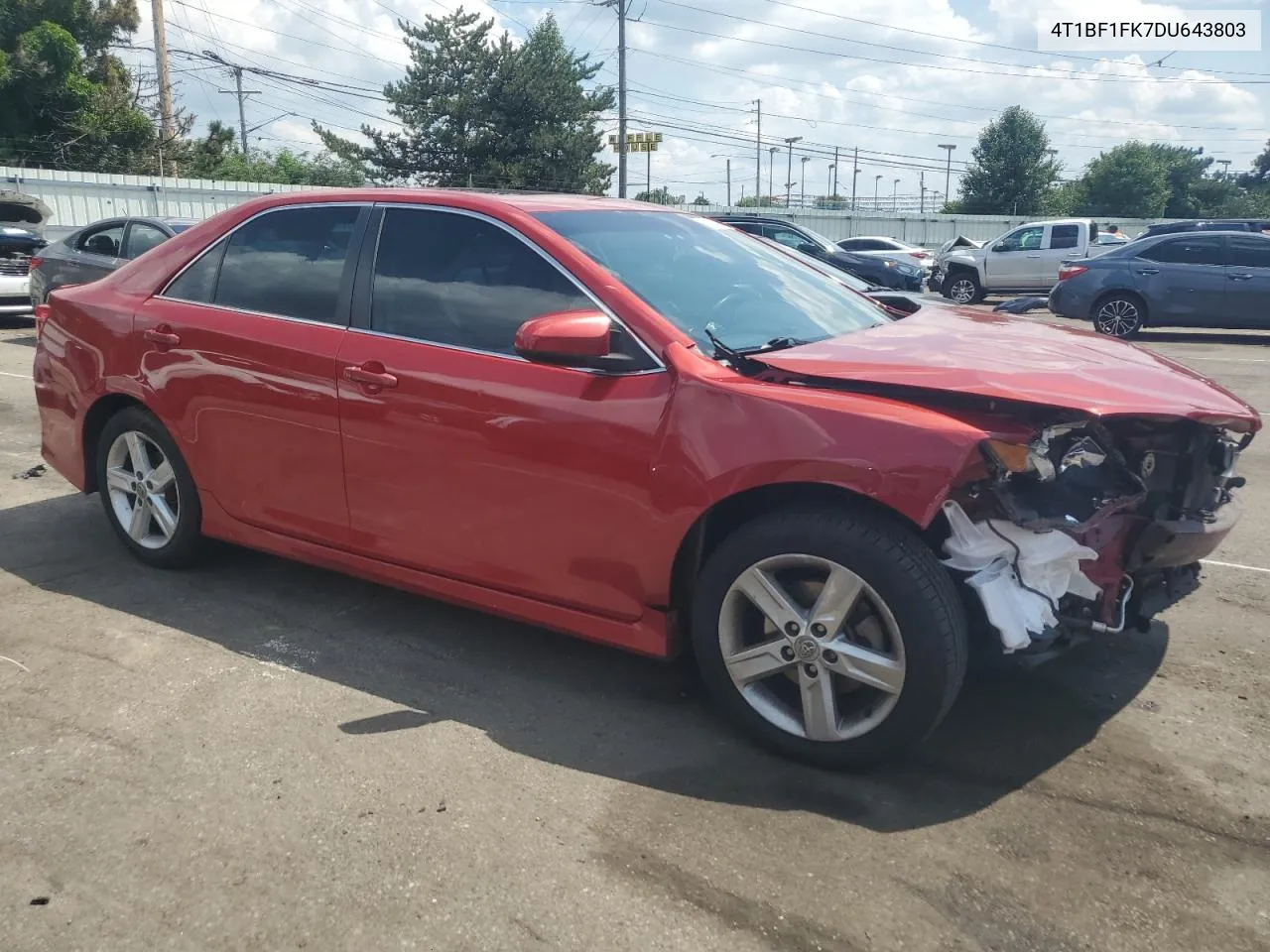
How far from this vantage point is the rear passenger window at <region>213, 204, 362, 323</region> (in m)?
4.08

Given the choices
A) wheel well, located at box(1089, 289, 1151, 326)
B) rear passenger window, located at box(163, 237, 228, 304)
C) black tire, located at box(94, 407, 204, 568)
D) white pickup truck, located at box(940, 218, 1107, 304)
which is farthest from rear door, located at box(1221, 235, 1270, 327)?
black tire, located at box(94, 407, 204, 568)

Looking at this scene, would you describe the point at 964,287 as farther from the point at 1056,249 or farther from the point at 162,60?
the point at 162,60

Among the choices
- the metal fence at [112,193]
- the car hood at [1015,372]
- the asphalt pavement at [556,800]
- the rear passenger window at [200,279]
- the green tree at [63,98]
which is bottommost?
the asphalt pavement at [556,800]

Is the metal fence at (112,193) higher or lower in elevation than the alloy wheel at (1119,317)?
higher

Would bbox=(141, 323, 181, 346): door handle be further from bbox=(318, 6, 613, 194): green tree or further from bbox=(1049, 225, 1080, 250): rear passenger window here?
bbox=(318, 6, 613, 194): green tree

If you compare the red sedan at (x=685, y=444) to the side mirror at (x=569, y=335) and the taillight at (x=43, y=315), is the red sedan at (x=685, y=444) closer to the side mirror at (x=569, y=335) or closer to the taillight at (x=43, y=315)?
the side mirror at (x=569, y=335)

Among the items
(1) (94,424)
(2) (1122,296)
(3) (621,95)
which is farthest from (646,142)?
(1) (94,424)

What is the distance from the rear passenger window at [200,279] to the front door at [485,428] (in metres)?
0.89

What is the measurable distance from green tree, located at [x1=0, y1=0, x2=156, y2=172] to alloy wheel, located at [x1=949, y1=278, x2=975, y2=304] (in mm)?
28479

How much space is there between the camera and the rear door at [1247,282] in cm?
1450

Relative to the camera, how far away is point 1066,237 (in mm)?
22781

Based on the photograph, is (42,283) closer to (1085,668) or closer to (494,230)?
(494,230)

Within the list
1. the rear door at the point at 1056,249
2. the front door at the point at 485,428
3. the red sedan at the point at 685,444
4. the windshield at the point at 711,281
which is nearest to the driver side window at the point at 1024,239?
the rear door at the point at 1056,249

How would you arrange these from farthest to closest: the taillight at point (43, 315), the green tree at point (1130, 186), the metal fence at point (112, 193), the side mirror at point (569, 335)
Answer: the green tree at point (1130, 186)
the metal fence at point (112, 193)
the taillight at point (43, 315)
the side mirror at point (569, 335)
